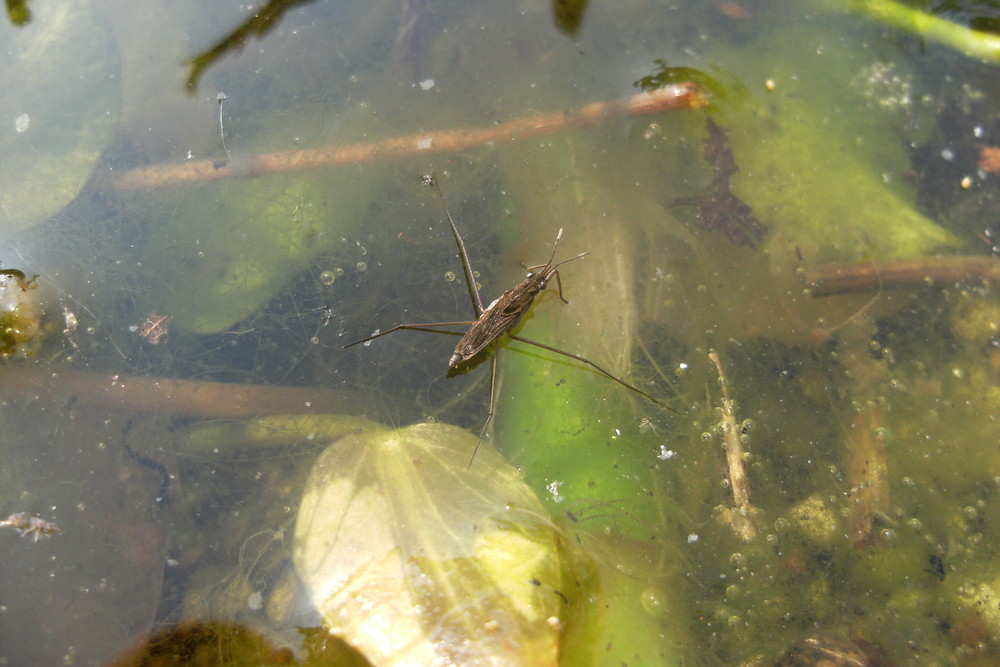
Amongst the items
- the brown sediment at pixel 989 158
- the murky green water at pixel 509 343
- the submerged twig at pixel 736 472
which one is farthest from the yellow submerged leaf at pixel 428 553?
the brown sediment at pixel 989 158

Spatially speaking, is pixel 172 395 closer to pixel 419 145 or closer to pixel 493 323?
pixel 493 323

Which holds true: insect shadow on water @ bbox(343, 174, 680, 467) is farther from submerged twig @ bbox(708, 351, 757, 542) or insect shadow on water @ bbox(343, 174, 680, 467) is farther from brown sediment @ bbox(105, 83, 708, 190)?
brown sediment @ bbox(105, 83, 708, 190)

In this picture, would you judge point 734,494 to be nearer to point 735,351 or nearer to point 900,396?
point 735,351

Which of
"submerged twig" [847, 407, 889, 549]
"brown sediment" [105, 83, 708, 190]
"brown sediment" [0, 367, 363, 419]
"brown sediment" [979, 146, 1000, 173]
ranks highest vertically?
"brown sediment" [105, 83, 708, 190]

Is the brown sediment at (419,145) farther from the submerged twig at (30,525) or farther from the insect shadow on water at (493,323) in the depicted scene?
the submerged twig at (30,525)

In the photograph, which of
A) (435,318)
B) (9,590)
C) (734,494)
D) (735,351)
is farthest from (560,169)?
(9,590)

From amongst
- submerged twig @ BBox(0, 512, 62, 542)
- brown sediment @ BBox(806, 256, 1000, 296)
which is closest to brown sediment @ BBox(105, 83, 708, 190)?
brown sediment @ BBox(806, 256, 1000, 296)
